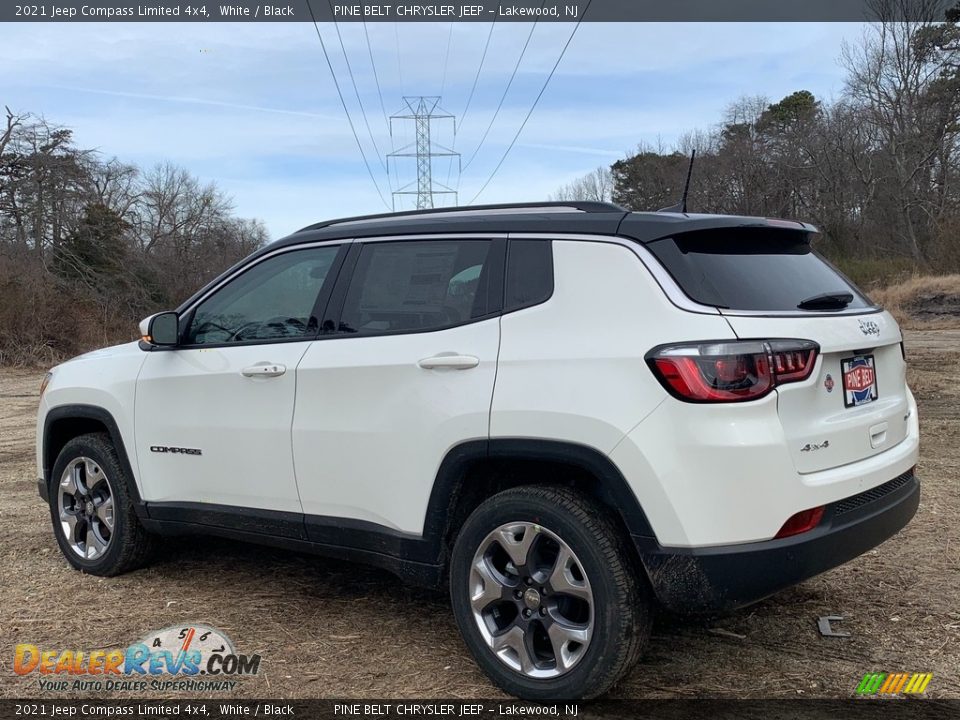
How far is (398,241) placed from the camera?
3.84 meters

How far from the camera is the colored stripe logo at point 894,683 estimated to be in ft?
10.7

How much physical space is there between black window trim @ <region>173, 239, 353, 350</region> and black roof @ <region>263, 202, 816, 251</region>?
0.04 metres

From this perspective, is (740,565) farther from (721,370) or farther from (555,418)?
(555,418)

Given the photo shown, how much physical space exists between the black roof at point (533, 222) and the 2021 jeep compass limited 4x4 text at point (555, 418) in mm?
13

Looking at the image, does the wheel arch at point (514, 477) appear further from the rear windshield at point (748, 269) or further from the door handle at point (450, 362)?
the rear windshield at point (748, 269)

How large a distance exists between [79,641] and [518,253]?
2741 millimetres

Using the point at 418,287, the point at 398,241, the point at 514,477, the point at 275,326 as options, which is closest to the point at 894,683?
the point at 514,477

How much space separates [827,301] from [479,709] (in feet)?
6.82

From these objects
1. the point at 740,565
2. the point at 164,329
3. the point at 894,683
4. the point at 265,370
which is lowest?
the point at 894,683

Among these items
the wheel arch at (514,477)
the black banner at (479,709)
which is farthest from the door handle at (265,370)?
the black banner at (479,709)

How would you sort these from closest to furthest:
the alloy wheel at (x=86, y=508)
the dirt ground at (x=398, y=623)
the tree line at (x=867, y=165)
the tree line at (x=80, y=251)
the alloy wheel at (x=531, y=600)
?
1. the alloy wheel at (x=531, y=600)
2. the dirt ground at (x=398, y=623)
3. the alloy wheel at (x=86, y=508)
4. the tree line at (x=80, y=251)
5. the tree line at (x=867, y=165)

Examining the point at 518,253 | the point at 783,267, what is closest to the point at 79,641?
the point at 518,253

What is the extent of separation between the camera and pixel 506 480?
339 cm

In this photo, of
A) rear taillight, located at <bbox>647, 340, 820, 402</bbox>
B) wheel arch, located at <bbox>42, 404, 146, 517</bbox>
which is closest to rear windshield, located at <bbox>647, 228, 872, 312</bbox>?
rear taillight, located at <bbox>647, 340, 820, 402</bbox>
